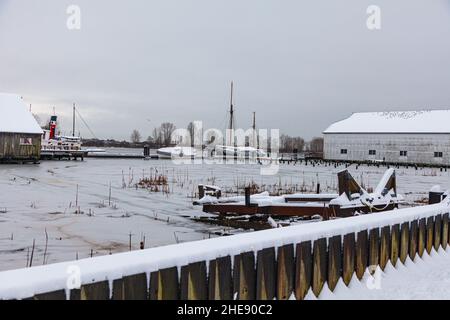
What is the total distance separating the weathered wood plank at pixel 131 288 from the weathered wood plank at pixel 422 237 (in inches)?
205

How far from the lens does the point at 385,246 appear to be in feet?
21.4

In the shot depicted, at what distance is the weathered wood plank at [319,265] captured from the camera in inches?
208

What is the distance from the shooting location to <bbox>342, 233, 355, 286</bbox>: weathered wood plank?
575 cm

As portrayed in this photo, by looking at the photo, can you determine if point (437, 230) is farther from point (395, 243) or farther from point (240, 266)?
point (240, 266)

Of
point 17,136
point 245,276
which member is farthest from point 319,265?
point 17,136

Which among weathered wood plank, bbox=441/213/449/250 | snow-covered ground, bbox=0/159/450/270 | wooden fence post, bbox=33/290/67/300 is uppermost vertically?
wooden fence post, bbox=33/290/67/300

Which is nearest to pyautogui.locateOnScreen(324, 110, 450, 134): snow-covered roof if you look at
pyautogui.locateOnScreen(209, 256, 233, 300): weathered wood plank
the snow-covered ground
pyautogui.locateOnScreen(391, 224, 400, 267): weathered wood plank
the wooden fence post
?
the snow-covered ground

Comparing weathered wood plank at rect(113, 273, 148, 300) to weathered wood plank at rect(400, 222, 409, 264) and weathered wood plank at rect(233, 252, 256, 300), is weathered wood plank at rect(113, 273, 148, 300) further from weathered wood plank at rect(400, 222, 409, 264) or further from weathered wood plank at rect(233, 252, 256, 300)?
weathered wood plank at rect(400, 222, 409, 264)

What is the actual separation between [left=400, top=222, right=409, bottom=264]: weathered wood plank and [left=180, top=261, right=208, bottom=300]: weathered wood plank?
12.8 feet

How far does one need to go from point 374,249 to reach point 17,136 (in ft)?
136

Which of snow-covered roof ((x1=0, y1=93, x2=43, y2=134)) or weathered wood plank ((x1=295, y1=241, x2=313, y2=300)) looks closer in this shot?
weathered wood plank ((x1=295, y1=241, x2=313, y2=300))

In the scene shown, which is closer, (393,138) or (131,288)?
(131,288)
